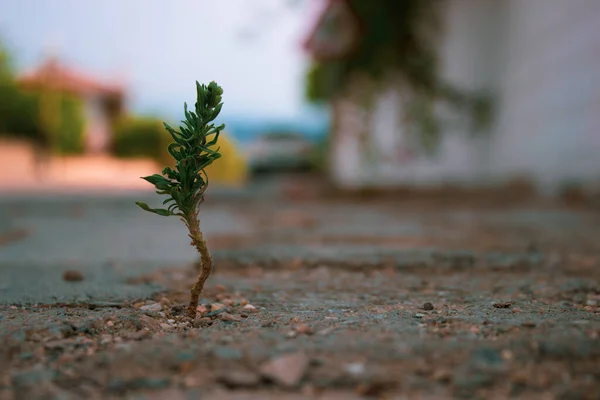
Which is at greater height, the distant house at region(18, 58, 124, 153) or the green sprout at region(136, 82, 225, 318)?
the distant house at region(18, 58, 124, 153)

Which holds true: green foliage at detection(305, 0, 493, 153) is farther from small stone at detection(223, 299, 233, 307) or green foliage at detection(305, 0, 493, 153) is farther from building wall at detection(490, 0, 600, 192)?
small stone at detection(223, 299, 233, 307)

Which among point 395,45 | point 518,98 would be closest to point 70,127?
point 395,45

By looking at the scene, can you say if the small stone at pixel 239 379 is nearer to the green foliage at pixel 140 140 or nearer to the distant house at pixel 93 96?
the green foliage at pixel 140 140

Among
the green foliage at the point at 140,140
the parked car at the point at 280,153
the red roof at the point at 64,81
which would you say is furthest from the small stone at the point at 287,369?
the green foliage at the point at 140,140

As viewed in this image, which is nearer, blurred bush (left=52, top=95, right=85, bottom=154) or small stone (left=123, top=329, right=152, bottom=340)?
small stone (left=123, top=329, right=152, bottom=340)

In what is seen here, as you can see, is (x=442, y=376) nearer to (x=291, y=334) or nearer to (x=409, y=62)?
(x=291, y=334)

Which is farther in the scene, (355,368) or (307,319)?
(307,319)

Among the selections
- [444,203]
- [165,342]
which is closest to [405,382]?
[165,342]

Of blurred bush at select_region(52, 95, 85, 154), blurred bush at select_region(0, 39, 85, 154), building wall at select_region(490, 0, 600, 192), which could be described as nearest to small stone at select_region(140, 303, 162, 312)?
building wall at select_region(490, 0, 600, 192)
